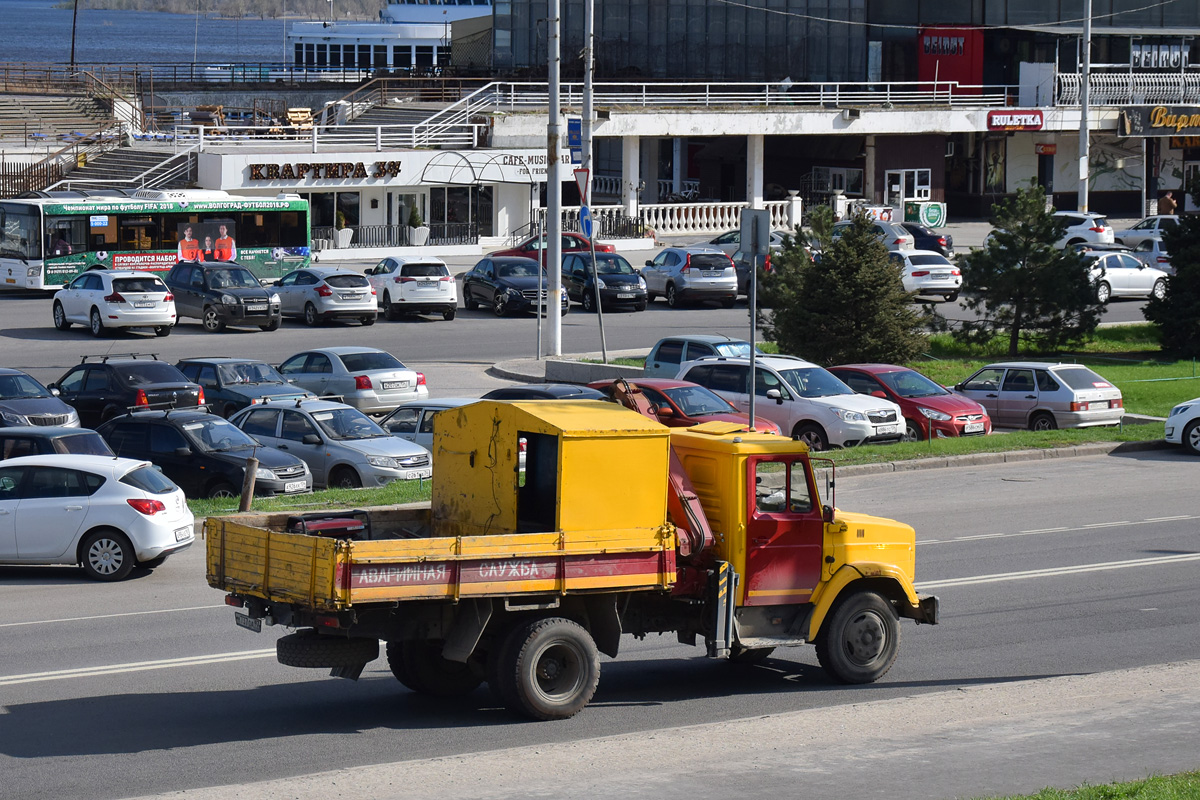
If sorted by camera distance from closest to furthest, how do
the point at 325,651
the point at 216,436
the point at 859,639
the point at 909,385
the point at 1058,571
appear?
the point at 325,651
the point at 859,639
the point at 1058,571
the point at 216,436
the point at 909,385

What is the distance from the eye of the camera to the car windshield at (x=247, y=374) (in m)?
26.1

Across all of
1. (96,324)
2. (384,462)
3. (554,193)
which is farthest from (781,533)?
(96,324)

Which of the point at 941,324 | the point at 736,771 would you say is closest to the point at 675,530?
the point at 736,771

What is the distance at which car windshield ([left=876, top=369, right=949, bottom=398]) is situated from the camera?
26.4 meters

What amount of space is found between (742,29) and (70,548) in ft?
207

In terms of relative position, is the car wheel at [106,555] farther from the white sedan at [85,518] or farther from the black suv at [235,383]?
the black suv at [235,383]

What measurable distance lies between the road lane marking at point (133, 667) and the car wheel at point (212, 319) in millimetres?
24106

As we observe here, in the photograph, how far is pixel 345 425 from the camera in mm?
22641

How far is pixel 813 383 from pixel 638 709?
14307mm

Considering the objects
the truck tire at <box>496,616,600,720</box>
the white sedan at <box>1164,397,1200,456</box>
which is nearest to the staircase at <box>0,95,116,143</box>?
the white sedan at <box>1164,397,1200,456</box>

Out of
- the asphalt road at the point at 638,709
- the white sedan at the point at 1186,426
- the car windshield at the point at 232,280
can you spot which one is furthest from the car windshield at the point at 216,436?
the car windshield at the point at 232,280

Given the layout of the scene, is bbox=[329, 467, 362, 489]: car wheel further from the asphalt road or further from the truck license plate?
the truck license plate

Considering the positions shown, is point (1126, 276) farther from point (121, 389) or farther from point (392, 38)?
point (392, 38)

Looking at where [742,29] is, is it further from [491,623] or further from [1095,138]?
[491,623]
